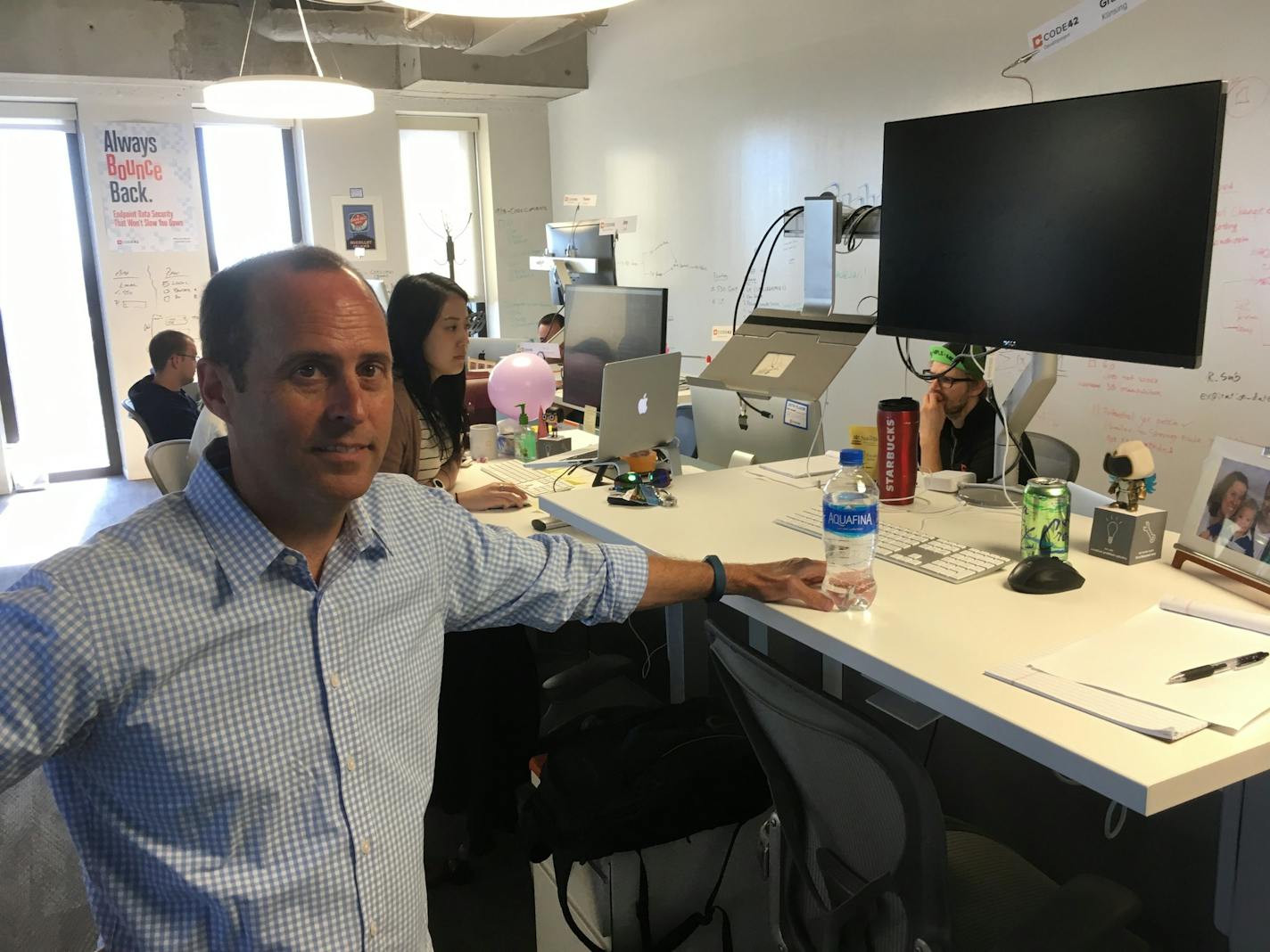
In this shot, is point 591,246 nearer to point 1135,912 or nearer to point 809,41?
point 809,41

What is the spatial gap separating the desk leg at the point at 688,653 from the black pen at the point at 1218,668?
50.8 inches

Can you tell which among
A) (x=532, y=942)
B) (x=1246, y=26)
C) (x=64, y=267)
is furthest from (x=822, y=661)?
(x=64, y=267)

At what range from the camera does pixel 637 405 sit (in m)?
2.48

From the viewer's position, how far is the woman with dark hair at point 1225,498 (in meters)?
1.45

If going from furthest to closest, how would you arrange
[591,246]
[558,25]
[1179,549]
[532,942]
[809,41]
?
[558,25] < [809,41] < [591,246] < [532,942] < [1179,549]

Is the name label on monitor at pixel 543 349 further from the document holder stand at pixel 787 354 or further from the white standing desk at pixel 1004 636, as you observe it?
the white standing desk at pixel 1004 636

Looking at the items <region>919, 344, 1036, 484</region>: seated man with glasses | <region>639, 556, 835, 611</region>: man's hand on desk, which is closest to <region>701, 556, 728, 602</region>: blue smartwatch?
<region>639, 556, 835, 611</region>: man's hand on desk

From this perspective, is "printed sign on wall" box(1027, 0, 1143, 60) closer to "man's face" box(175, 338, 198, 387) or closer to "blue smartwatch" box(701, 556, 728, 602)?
"blue smartwatch" box(701, 556, 728, 602)

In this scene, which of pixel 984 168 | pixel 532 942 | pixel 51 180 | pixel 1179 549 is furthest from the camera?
pixel 51 180

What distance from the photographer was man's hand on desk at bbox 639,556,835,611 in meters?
1.47

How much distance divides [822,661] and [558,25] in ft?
15.7

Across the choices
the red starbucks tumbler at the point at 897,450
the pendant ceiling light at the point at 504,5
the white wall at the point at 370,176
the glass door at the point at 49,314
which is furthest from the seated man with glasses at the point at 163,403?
the red starbucks tumbler at the point at 897,450

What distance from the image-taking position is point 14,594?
906 millimetres

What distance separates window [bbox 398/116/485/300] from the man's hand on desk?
6.31 m
